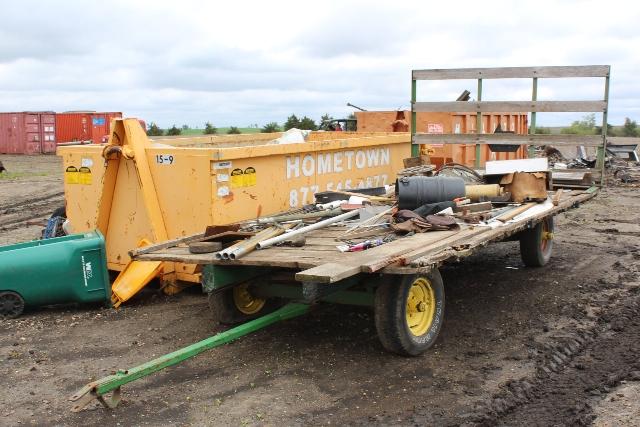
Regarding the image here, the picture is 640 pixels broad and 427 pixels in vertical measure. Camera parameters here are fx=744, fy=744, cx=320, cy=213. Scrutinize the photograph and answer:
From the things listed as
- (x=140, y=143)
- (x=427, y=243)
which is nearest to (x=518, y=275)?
(x=427, y=243)

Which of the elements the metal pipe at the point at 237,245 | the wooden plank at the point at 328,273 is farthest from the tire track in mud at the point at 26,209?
the wooden plank at the point at 328,273

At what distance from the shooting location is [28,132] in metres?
37.0

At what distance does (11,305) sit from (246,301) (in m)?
2.21

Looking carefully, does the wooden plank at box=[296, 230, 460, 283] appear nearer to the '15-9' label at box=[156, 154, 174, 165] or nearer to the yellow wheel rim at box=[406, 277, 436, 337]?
the yellow wheel rim at box=[406, 277, 436, 337]

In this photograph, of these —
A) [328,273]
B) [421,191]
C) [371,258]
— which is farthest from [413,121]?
[328,273]

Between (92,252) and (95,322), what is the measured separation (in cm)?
66

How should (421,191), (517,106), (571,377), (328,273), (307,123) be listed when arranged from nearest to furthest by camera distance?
(328,273) < (571,377) < (421,191) < (517,106) < (307,123)

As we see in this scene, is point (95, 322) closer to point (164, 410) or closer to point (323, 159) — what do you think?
point (164, 410)

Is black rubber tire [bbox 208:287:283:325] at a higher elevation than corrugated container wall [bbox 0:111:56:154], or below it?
below

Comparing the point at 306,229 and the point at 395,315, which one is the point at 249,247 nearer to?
the point at 306,229

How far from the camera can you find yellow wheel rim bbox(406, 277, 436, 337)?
18.5ft

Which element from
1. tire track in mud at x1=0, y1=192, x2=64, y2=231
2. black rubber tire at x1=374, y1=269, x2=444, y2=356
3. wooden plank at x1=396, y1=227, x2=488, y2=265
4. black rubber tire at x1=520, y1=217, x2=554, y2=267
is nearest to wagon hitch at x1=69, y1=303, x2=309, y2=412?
black rubber tire at x1=374, y1=269, x2=444, y2=356

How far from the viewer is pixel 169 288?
301 inches

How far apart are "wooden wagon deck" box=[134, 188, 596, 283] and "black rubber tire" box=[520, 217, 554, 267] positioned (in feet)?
7.04
